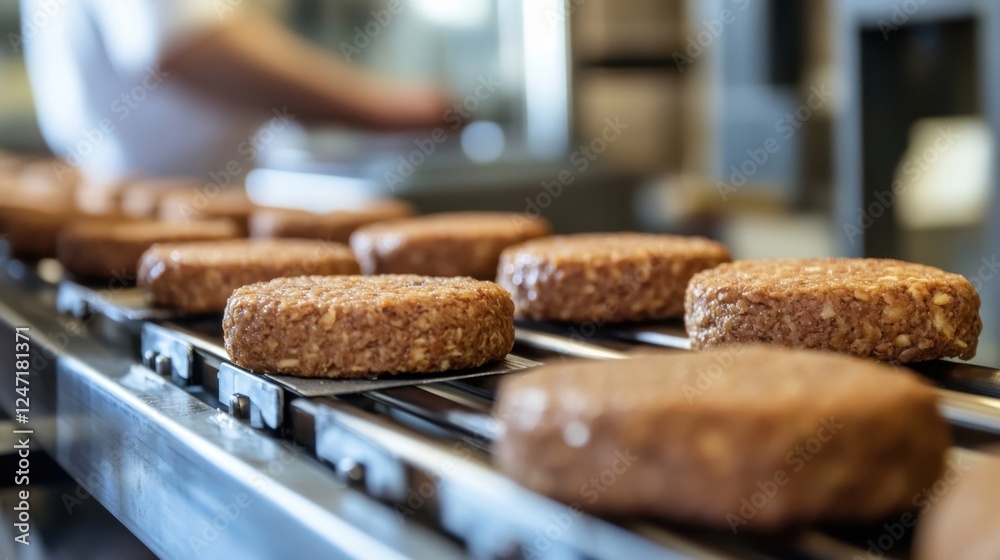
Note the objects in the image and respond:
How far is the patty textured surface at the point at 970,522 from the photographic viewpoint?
1.60ft

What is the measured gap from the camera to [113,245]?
1.81m

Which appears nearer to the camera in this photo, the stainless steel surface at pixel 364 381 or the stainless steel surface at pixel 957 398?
the stainless steel surface at pixel 957 398

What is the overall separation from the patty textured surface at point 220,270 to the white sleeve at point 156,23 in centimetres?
182

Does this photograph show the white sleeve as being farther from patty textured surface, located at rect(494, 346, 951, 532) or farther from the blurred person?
patty textured surface, located at rect(494, 346, 951, 532)

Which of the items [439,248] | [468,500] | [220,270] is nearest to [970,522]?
[468,500]

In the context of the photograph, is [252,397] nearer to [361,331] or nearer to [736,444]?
[361,331]

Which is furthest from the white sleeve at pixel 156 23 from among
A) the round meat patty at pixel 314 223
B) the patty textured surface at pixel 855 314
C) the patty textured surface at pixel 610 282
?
the patty textured surface at pixel 855 314

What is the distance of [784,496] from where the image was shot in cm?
61

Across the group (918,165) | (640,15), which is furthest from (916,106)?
(640,15)

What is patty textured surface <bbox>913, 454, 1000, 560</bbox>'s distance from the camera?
1.60 feet

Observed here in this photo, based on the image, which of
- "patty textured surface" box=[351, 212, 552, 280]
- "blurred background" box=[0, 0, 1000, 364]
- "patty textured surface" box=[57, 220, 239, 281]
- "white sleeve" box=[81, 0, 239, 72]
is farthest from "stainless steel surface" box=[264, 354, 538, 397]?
"white sleeve" box=[81, 0, 239, 72]

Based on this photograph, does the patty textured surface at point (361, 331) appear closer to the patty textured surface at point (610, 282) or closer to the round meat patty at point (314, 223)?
the patty textured surface at point (610, 282)

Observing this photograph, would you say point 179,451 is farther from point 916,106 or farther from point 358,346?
point 916,106

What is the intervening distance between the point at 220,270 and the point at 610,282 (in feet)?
1.73
